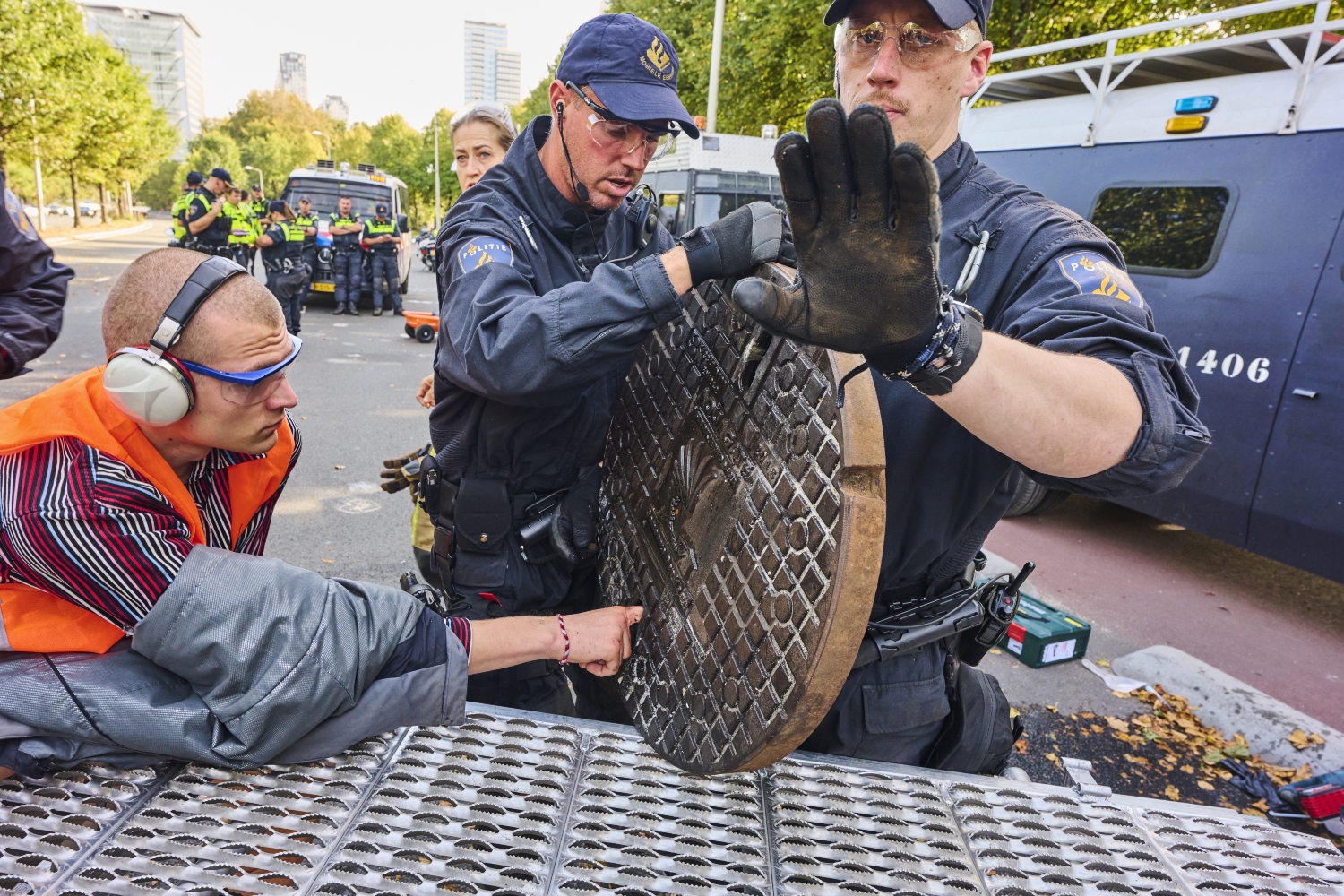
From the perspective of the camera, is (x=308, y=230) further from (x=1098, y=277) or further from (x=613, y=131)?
(x=1098, y=277)

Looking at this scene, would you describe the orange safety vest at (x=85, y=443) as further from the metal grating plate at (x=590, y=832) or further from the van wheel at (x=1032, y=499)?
the van wheel at (x=1032, y=499)

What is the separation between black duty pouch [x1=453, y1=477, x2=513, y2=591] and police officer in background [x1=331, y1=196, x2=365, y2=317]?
14.2 meters

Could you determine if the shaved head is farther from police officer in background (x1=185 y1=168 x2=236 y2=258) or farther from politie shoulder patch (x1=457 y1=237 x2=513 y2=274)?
police officer in background (x1=185 y1=168 x2=236 y2=258)

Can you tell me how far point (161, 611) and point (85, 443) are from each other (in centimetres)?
35

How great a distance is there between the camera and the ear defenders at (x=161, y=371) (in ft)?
4.69

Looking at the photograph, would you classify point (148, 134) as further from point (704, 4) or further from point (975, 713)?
point (975, 713)

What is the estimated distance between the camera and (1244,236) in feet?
16.2

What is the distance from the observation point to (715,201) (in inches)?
446

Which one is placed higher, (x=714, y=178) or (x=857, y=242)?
(x=714, y=178)

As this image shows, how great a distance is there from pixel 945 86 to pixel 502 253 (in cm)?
100

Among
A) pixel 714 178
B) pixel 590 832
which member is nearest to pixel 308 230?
pixel 714 178

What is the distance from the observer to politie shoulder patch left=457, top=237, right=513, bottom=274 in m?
1.76

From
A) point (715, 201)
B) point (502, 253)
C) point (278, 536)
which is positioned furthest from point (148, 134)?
point (502, 253)

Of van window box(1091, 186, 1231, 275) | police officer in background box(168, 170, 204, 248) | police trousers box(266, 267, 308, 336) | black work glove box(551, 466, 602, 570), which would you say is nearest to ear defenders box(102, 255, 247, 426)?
black work glove box(551, 466, 602, 570)
